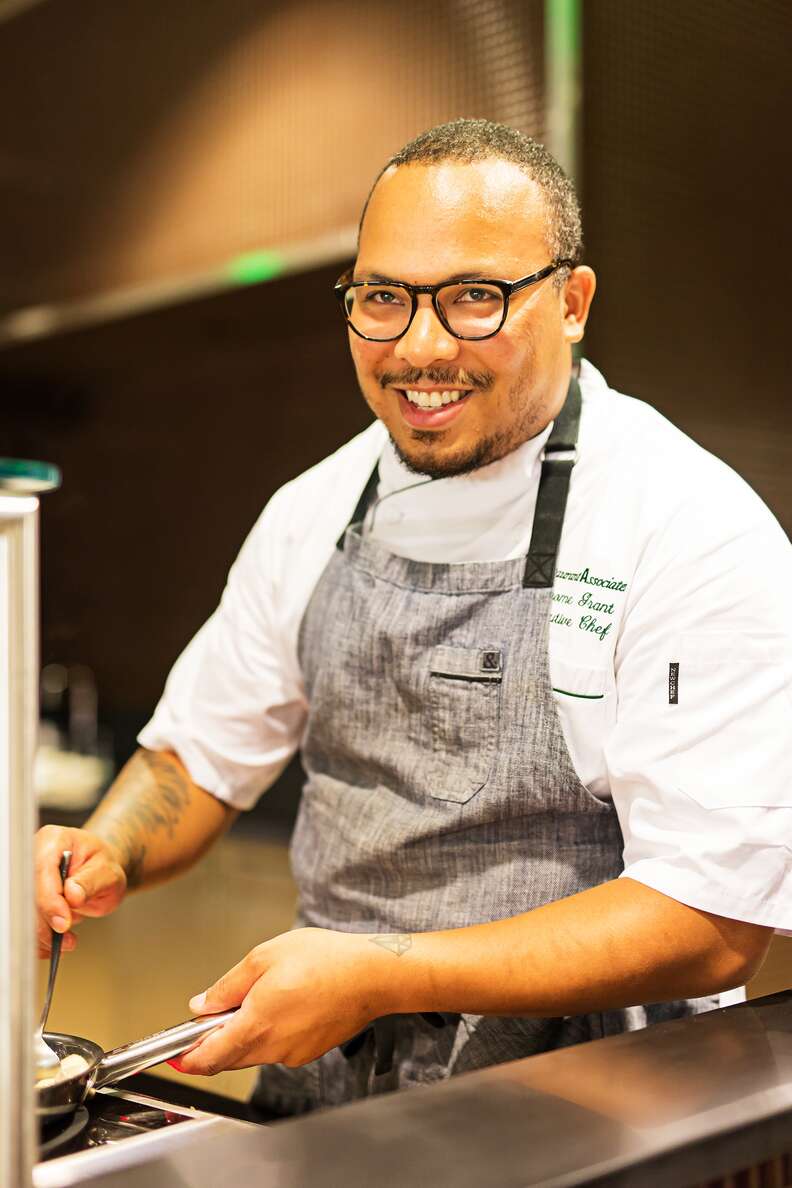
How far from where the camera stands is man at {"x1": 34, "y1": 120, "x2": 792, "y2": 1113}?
0.88m

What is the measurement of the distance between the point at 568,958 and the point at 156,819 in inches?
21.3

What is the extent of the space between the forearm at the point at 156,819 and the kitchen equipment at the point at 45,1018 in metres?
0.09

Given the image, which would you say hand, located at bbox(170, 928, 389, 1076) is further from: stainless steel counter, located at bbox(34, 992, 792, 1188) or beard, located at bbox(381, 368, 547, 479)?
beard, located at bbox(381, 368, 547, 479)

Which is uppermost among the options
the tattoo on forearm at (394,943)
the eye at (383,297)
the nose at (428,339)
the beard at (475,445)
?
the eye at (383,297)

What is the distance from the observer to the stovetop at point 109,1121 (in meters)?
0.69

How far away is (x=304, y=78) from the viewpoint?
2365 mm

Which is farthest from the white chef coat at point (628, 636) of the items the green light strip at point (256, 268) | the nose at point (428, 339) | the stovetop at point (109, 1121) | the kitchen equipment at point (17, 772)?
the green light strip at point (256, 268)

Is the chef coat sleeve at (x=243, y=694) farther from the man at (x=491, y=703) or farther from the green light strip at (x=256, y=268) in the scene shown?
the green light strip at (x=256, y=268)

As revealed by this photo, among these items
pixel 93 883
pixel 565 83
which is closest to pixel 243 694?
pixel 93 883

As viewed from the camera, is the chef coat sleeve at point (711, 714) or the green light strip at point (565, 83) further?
the green light strip at point (565, 83)

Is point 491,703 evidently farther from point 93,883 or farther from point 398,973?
point 93,883

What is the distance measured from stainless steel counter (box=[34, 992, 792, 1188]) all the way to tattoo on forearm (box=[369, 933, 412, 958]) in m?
0.18

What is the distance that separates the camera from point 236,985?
83 centimetres

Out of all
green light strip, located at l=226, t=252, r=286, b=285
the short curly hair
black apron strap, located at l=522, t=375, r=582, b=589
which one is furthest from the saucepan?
green light strip, located at l=226, t=252, r=286, b=285
